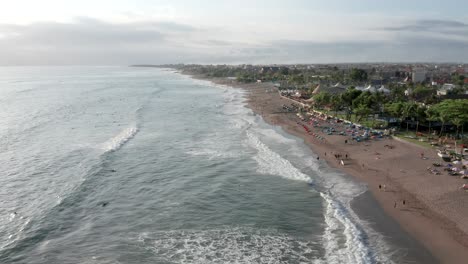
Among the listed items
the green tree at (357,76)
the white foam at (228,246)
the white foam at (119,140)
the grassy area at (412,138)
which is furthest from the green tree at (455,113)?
the green tree at (357,76)

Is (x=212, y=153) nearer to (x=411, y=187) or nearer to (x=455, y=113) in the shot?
(x=411, y=187)

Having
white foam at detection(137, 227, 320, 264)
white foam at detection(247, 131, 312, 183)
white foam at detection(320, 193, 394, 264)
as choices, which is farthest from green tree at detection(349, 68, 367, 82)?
white foam at detection(137, 227, 320, 264)

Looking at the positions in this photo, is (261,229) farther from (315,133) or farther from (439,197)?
(315,133)

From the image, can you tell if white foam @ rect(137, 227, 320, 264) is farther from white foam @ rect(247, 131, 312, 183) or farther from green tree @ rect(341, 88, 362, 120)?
green tree @ rect(341, 88, 362, 120)

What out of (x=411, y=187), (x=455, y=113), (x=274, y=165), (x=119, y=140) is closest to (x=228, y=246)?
(x=274, y=165)

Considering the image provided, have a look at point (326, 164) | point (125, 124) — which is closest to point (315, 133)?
point (326, 164)

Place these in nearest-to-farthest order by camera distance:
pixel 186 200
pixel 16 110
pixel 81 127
→ pixel 186 200 < pixel 81 127 < pixel 16 110
